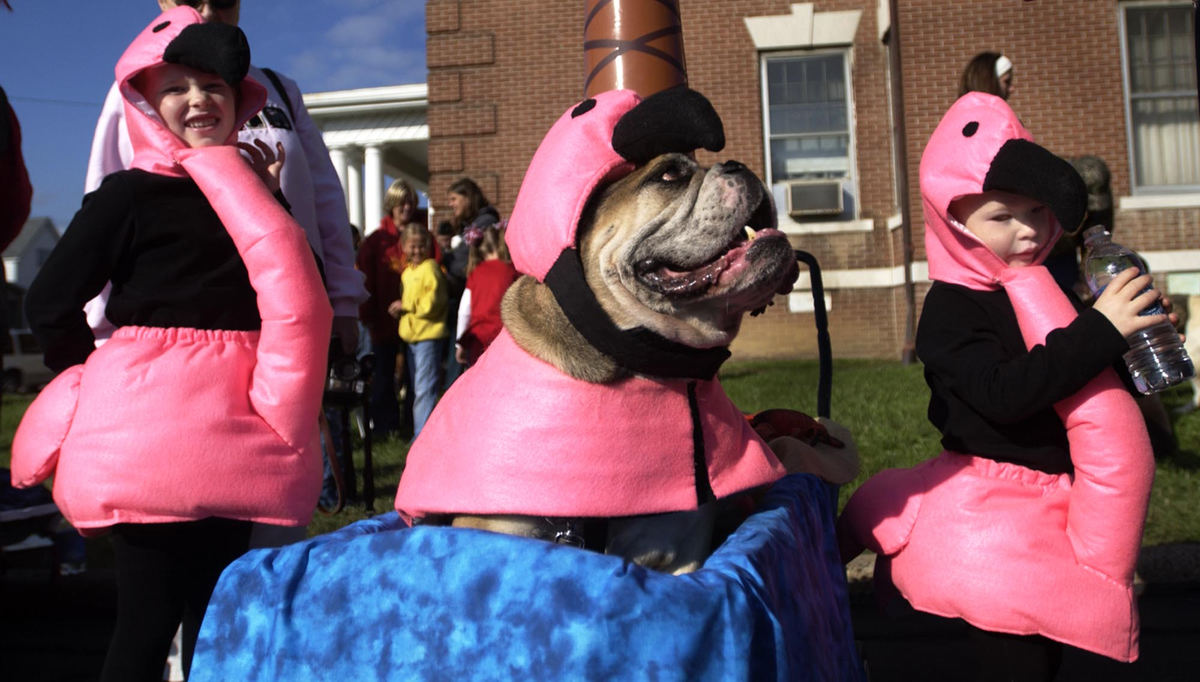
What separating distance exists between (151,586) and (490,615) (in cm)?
120

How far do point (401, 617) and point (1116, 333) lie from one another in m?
1.57

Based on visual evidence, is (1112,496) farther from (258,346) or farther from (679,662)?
(258,346)

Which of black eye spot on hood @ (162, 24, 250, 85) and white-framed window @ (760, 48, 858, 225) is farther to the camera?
white-framed window @ (760, 48, 858, 225)

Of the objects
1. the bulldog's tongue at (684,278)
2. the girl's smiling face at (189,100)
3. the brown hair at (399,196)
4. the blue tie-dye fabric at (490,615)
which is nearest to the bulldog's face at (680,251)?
the bulldog's tongue at (684,278)

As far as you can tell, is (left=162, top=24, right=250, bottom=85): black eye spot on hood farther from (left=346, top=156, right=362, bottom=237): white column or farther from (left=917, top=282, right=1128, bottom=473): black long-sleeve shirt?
(left=346, top=156, right=362, bottom=237): white column

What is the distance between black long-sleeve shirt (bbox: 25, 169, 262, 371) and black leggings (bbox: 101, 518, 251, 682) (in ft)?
1.60

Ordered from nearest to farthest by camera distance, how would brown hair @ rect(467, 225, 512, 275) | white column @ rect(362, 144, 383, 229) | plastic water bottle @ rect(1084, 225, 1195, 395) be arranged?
plastic water bottle @ rect(1084, 225, 1195, 395)
brown hair @ rect(467, 225, 512, 275)
white column @ rect(362, 144, 383, 229)

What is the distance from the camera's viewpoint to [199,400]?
7.41 ft

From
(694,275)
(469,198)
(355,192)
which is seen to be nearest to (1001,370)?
(694,275)

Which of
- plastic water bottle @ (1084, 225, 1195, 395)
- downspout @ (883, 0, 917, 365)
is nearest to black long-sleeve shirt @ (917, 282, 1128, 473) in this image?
plastic water bottle @ (1084, 225, 1195, 395)

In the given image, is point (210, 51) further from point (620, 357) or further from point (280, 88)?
point (620, 357)

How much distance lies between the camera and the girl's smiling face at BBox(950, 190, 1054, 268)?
233cm

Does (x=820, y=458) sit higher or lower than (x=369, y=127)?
lower

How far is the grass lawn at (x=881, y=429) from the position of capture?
482cm
